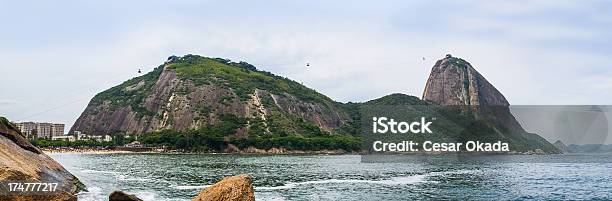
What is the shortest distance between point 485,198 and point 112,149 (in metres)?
163

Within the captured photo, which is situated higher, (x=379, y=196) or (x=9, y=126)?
(x=9, y=126)

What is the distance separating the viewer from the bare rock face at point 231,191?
698 inches

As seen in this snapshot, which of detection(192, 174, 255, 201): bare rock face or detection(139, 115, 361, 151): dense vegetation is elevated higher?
detection(139, 115, 361, 151): dense vegetation

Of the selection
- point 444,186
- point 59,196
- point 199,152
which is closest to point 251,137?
point 199,152

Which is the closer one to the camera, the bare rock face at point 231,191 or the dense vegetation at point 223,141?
the bare rock face at point 231,191

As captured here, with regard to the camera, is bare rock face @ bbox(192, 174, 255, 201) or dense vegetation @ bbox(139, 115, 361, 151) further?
dense vegetation @ bbox(139, 115, 361, 151)

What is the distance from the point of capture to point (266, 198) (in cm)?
3922

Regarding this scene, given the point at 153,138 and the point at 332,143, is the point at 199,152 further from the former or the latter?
the point at 332,143

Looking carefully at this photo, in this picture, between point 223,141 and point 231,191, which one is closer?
point 231,191

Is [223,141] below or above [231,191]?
above

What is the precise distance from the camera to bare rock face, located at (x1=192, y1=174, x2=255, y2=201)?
17.7 metres

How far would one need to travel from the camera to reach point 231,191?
58.4 feet

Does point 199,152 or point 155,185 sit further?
point 199,152

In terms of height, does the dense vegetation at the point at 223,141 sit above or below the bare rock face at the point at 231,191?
above
